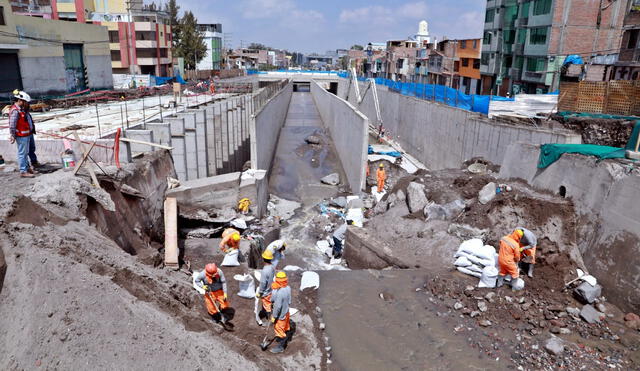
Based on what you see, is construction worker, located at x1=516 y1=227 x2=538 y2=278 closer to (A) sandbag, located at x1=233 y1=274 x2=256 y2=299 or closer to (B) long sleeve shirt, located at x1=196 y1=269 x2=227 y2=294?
(A) sandbag, located at x1=233 y1=274 x2=256 y2=299

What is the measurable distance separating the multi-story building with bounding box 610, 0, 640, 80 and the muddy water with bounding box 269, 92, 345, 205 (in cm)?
1894

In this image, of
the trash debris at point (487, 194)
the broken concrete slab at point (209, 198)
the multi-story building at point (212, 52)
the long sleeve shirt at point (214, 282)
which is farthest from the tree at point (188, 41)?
the long sleeve shirt at point (214, 282)

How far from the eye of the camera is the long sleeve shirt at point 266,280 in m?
7.13

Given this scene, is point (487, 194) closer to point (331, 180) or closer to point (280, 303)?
point (280, 303)

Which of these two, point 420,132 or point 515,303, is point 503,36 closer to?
point 420,132

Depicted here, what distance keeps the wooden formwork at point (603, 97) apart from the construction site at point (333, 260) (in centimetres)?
47

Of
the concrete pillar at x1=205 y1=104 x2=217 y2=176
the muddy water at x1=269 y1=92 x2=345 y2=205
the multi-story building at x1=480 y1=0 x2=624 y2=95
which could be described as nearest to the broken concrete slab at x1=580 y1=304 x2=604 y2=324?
the muddy water at x1=269 y1=92 x2=345 y2=205

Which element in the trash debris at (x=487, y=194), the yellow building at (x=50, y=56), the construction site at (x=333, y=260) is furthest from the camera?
the yellow building at (x=50, y=56)

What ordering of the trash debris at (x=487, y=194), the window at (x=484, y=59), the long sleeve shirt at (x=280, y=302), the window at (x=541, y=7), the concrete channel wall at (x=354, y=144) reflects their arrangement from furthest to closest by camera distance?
the window at (x=484, y=59) → the window at (x=541, y=7) → the concrete channel wall at (x=354, y=144) → the trash debris at (x=487, y=194) → the long sleeve shirt at (x=280, y=302)

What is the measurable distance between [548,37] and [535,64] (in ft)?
8.15

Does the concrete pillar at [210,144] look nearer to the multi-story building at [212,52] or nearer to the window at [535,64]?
the window at [535,64]

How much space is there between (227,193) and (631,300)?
11045 millimetres

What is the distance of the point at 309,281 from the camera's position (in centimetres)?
903

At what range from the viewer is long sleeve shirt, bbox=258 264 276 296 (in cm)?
713
